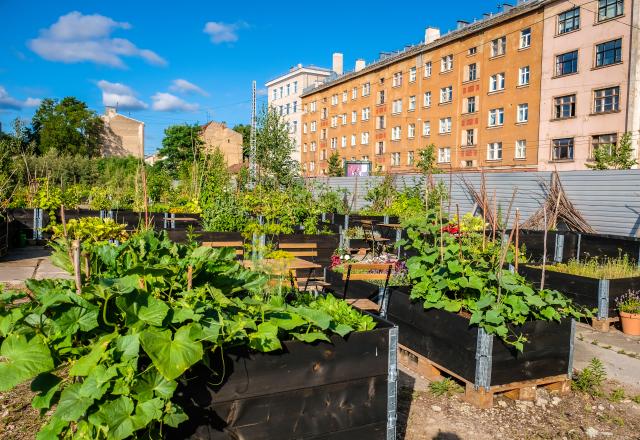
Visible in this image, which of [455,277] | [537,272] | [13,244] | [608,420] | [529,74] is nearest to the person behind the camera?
[608,420]

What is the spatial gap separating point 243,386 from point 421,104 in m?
35.8

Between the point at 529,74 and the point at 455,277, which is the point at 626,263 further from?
the point at 529,74

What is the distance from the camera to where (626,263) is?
746 cm

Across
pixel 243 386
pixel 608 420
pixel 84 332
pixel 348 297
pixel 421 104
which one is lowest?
pixel 608 420

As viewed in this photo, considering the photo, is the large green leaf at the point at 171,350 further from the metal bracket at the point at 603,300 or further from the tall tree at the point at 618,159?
the tall tree at the point at 618,159

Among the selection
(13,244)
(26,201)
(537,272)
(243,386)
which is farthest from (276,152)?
(243,386)

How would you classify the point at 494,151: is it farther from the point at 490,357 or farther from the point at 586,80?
the point at 490,357

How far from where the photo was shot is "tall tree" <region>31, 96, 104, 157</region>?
49844 millimetres

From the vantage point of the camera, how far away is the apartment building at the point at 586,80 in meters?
23.4

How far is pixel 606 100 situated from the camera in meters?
24.6

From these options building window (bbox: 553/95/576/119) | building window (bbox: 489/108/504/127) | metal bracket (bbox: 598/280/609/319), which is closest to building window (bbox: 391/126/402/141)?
building window (bbox: 489/108/504/127)

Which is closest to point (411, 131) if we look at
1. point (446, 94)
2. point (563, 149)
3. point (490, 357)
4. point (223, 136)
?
point (446, 94)

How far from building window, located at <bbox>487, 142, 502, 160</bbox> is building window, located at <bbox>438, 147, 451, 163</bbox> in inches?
131

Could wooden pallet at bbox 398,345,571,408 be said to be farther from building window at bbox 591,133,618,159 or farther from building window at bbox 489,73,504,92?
building window at bbox 489,73,504,92
